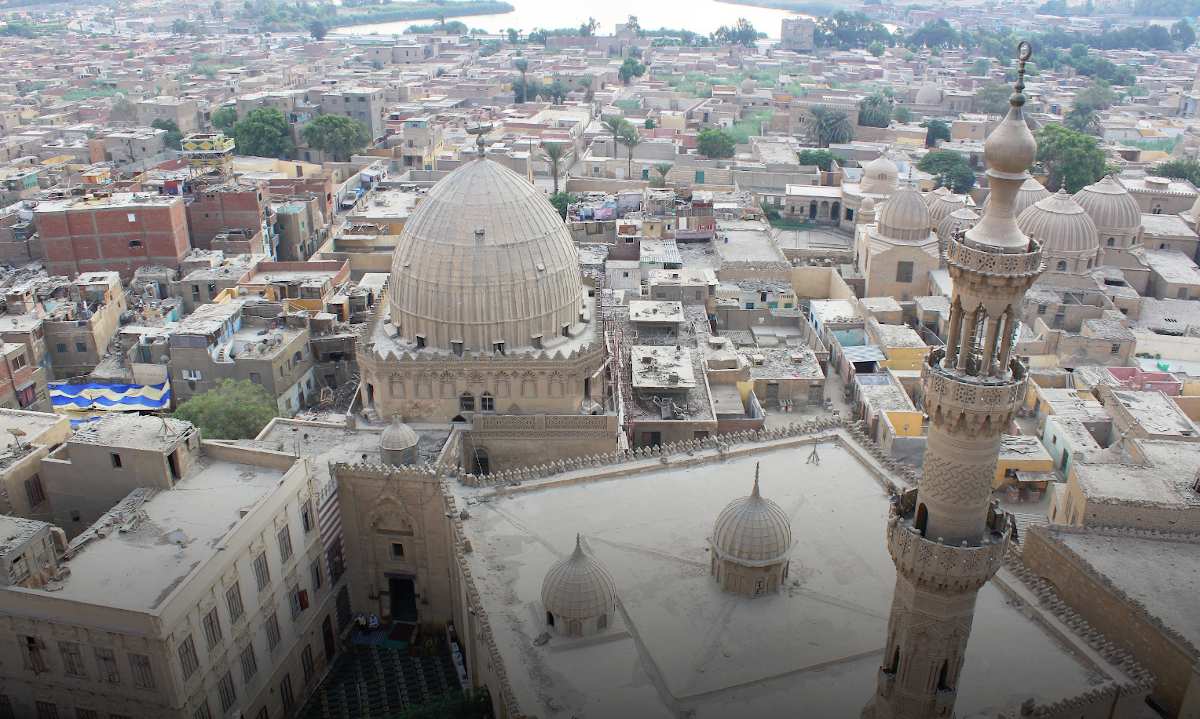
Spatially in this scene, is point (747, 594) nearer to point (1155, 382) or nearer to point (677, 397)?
point (677, 397)

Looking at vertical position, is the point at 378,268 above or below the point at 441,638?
above

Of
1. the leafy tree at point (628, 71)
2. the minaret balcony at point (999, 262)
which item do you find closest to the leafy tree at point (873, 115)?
the leafy tree at point (628, 71)

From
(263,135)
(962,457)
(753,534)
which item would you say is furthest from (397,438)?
(263,135)

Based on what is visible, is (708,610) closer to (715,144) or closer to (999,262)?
(999,262)

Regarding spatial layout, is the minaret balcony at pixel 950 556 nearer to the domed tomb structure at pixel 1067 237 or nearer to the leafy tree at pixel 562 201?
the domed tomb structure at pixel 1067 237

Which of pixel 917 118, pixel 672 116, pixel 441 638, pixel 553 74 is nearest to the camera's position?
pixel 441 638

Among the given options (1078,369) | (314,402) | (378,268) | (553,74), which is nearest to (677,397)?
(314,402)
